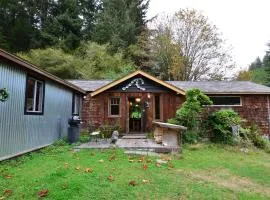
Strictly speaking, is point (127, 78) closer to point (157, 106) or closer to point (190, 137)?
point (157, 106)

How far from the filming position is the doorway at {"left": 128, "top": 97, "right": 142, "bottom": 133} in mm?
16453

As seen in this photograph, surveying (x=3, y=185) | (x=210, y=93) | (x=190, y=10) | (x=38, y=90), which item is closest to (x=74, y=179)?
(x=3, y=185)

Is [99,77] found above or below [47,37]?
below

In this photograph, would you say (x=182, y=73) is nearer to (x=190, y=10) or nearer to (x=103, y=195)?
(x=190, y=10)

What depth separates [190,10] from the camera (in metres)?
27.5

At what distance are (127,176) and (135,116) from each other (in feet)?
40.5

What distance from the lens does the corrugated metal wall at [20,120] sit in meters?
7.08

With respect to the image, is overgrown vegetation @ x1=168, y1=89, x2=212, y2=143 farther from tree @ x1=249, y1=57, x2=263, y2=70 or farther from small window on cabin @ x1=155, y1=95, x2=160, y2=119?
tree @ x1=249, y1=57, x2=263, y2=70

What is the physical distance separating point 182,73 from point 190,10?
259 inches

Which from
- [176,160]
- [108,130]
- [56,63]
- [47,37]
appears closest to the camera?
[176,160]

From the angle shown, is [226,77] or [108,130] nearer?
[108,130]

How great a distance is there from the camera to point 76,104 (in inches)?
576

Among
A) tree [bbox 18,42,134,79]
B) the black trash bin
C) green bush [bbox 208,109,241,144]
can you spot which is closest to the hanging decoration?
green bush [bbox 208,109,241,144]

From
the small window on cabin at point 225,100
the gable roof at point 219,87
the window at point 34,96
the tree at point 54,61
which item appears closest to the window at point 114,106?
the gable roof at point 219,87
